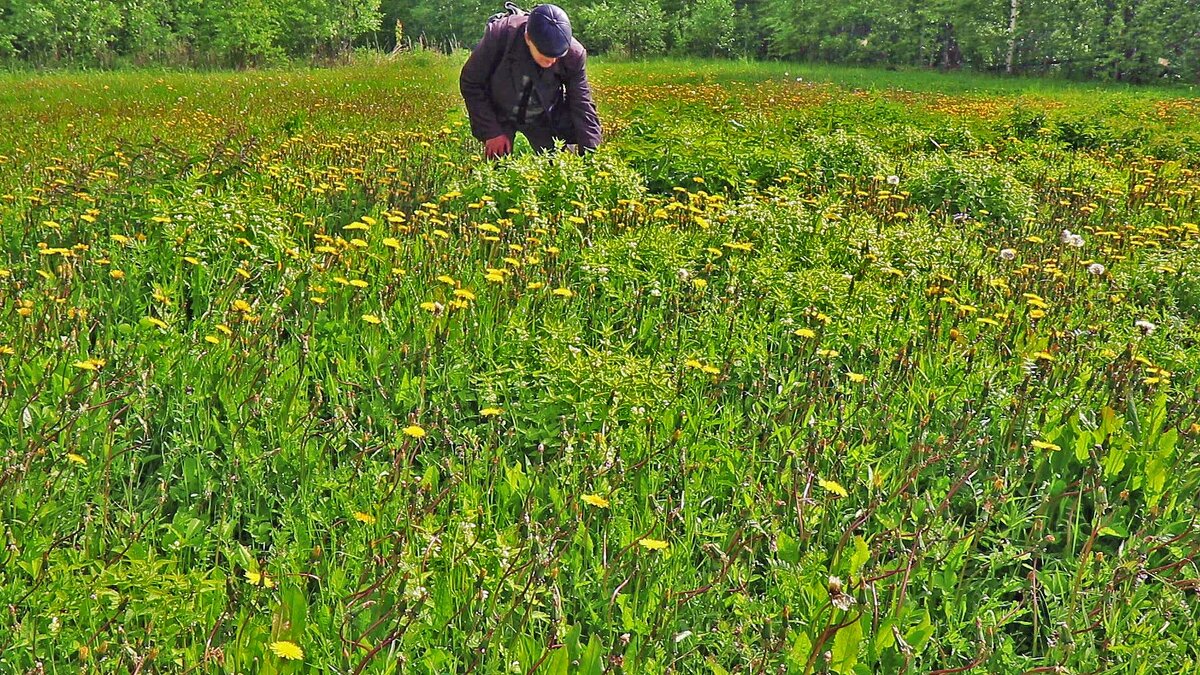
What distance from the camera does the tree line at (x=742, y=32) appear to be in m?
26.8

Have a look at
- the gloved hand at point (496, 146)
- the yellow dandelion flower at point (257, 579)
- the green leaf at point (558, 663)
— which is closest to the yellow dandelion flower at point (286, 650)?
the yellow dandelion flower at point (257, 579)

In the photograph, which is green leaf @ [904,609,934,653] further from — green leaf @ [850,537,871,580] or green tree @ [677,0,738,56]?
green tree @ [677,0,738,56]

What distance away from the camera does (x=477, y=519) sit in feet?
7.63

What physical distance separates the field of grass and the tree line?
2441 cm

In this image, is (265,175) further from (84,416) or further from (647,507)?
(647,507)

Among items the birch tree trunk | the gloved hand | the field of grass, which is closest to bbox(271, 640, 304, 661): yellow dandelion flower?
the field of grass

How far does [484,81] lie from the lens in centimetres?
660

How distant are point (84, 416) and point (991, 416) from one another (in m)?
2.87

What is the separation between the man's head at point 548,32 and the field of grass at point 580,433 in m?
1.02

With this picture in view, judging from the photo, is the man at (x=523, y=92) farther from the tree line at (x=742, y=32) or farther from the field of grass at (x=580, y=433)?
the tree line at (x=742, y=32)

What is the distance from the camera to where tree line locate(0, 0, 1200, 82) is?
2684cm

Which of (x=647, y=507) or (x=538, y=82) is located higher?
(x=538, y=82)

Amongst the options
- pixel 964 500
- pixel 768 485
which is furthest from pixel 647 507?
pixel 964 500

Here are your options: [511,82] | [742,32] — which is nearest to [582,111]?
[511,82]
